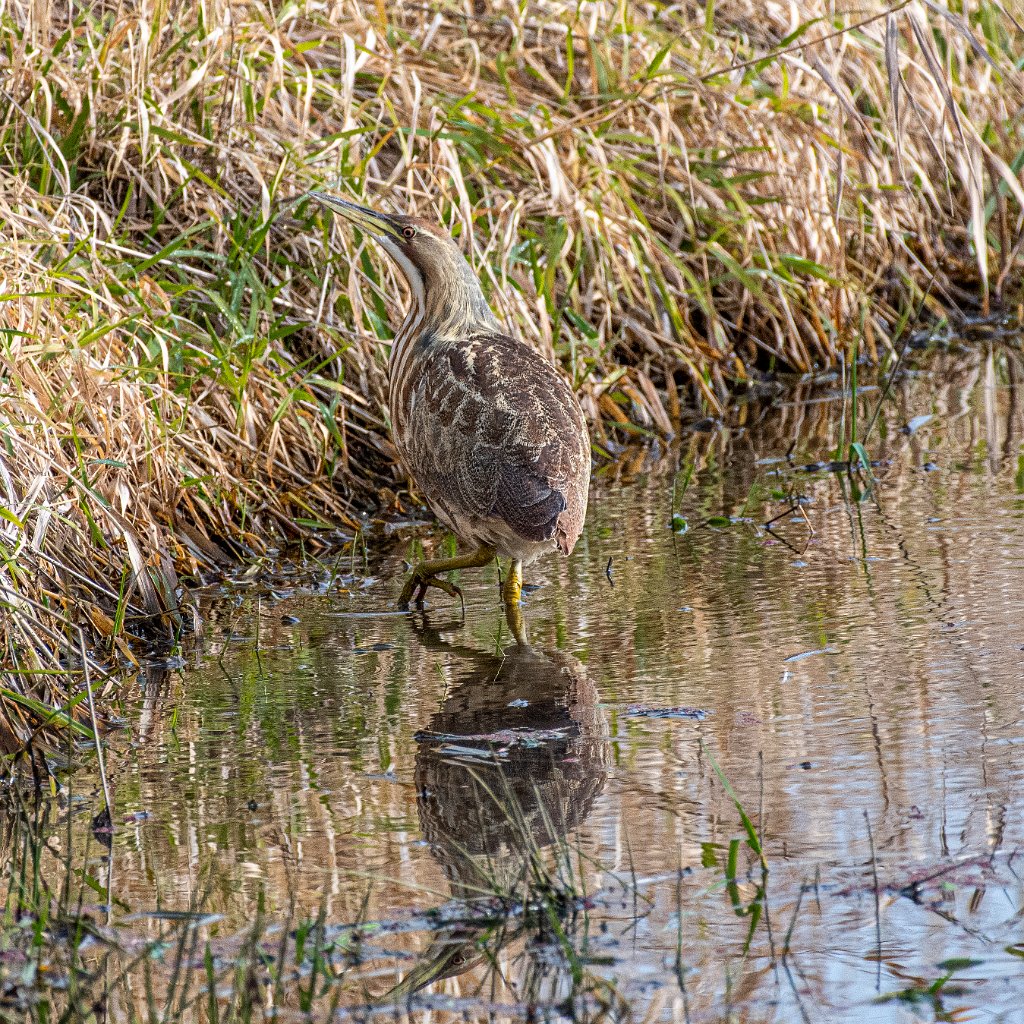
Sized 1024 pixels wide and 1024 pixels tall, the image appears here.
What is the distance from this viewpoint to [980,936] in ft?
7.73

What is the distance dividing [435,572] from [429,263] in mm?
1022

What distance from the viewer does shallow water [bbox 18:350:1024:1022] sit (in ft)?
7.66

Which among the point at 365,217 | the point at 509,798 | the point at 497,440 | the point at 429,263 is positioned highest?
the point at 365,217

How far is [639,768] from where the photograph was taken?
10.1 ft

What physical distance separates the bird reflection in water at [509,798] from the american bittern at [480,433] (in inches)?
12.1

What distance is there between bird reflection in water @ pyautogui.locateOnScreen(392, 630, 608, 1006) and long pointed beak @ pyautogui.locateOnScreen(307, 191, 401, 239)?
1449 mm

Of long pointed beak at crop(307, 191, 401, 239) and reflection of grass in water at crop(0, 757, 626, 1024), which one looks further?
long pointed beak at crop(307, 191, 401, 239)

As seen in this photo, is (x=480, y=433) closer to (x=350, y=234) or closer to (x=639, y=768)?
(x=639, y=768)

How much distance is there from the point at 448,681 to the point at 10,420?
116 cm

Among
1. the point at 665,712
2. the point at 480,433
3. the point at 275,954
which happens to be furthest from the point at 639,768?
the point at 480,433

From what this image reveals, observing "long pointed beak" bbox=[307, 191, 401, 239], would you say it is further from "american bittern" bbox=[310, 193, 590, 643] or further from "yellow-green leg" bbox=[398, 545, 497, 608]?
"yellow-green leg" bbox=[398, 545, 497, 608]

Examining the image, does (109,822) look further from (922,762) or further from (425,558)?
(425,558)

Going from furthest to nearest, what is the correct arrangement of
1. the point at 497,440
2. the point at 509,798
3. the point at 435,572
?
the point at 435,572 < the point at 497,440 < the point at 509,798

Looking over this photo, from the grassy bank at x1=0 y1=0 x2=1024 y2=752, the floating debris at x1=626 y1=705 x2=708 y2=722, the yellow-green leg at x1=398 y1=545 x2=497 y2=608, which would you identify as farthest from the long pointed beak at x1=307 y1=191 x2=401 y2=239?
the floating debris at x1=626 y1=705 x2=708 y2=722
